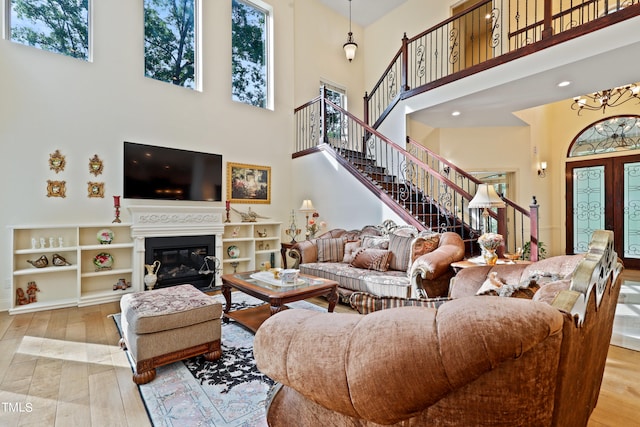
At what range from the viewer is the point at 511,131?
6.06 meters

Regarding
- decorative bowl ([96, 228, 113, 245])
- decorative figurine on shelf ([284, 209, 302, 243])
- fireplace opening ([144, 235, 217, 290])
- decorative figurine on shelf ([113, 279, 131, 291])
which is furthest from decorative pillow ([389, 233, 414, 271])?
decorative bowl ([96, 228, 113, 245])

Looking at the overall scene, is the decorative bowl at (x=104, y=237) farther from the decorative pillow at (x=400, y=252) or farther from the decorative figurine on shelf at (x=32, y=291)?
the decorative pillow at (x=400, y=252)

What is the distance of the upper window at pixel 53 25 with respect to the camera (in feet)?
12.4

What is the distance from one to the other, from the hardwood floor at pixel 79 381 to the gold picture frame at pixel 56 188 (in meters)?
1.60

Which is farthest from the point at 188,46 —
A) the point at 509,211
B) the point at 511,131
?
the point at 509,211

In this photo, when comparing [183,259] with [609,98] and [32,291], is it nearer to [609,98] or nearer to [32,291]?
[32,291]

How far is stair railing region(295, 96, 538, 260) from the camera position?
4.75 m

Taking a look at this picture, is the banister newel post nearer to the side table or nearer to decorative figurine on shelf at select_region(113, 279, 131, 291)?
the side table

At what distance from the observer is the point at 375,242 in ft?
13.4

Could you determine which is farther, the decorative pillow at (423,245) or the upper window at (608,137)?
the upper window at (608,137)

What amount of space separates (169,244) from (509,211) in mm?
6831

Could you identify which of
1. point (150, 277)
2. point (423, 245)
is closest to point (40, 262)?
point (150, 277)

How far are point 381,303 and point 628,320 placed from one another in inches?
151

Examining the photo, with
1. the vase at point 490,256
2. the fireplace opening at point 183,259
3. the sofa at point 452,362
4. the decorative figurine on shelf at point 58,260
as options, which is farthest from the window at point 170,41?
the sofa at point 452,362
